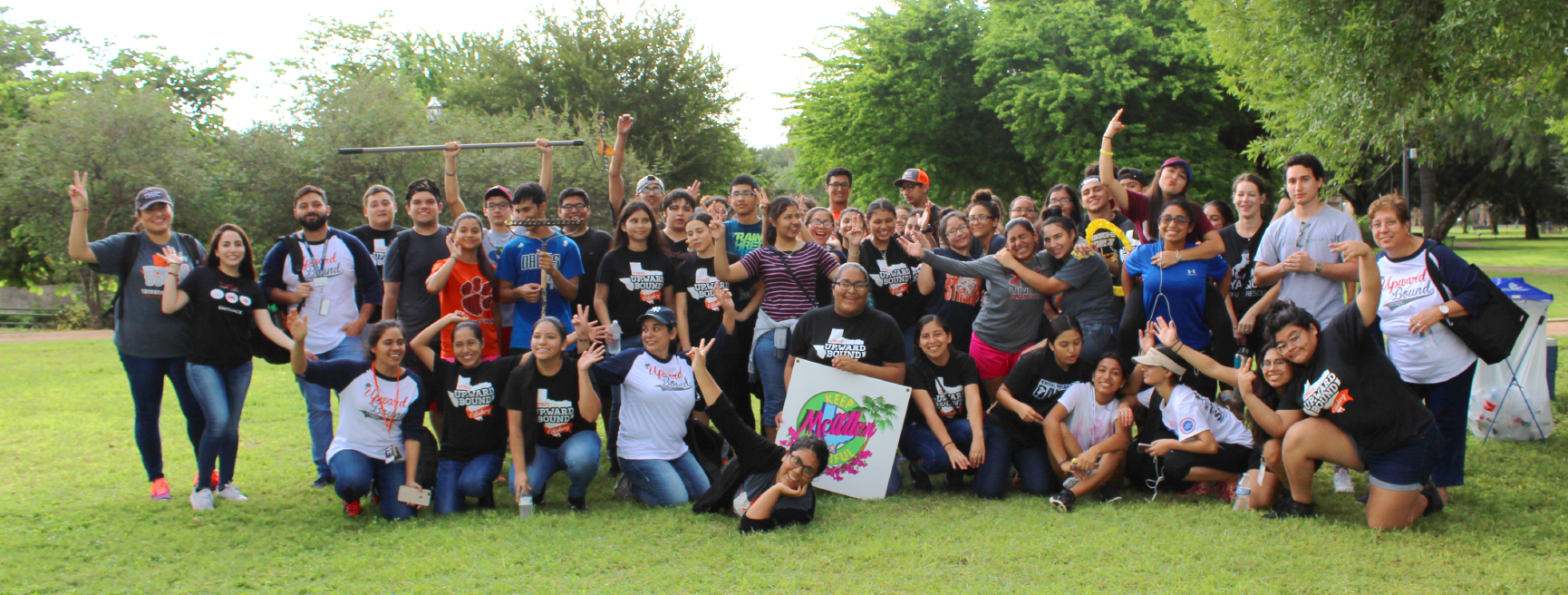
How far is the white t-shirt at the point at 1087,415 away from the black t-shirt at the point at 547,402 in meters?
2.84

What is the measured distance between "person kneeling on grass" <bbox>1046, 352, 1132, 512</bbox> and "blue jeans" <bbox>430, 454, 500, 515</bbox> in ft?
10.4

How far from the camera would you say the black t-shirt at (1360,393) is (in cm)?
464

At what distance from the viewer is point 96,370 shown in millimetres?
11664

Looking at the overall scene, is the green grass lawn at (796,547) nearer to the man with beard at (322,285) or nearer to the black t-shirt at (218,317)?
the man with beard at (322,285)

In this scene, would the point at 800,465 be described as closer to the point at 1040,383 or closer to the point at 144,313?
the point at 1040,383

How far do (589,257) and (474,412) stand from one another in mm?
1528

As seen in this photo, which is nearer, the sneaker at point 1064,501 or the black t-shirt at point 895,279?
the sneaker at point 1064,501

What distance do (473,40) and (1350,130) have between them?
29.5 m

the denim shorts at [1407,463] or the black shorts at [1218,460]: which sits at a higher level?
the denim shorts at [1407,463]

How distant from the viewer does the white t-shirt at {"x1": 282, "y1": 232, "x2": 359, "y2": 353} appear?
19.2 feet

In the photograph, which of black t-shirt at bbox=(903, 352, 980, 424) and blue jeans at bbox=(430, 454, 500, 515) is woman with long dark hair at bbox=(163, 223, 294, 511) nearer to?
blue jeans at bbox=(430, 454, 500, 515)

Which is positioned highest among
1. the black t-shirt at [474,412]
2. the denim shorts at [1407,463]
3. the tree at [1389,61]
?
the tree at [1389,61]

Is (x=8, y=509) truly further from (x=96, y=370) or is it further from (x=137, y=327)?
(x=96, y=370)

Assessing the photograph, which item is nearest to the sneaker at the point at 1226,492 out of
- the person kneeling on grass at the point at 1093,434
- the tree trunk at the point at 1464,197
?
the person kneeling on grass at the point at 1093,434
